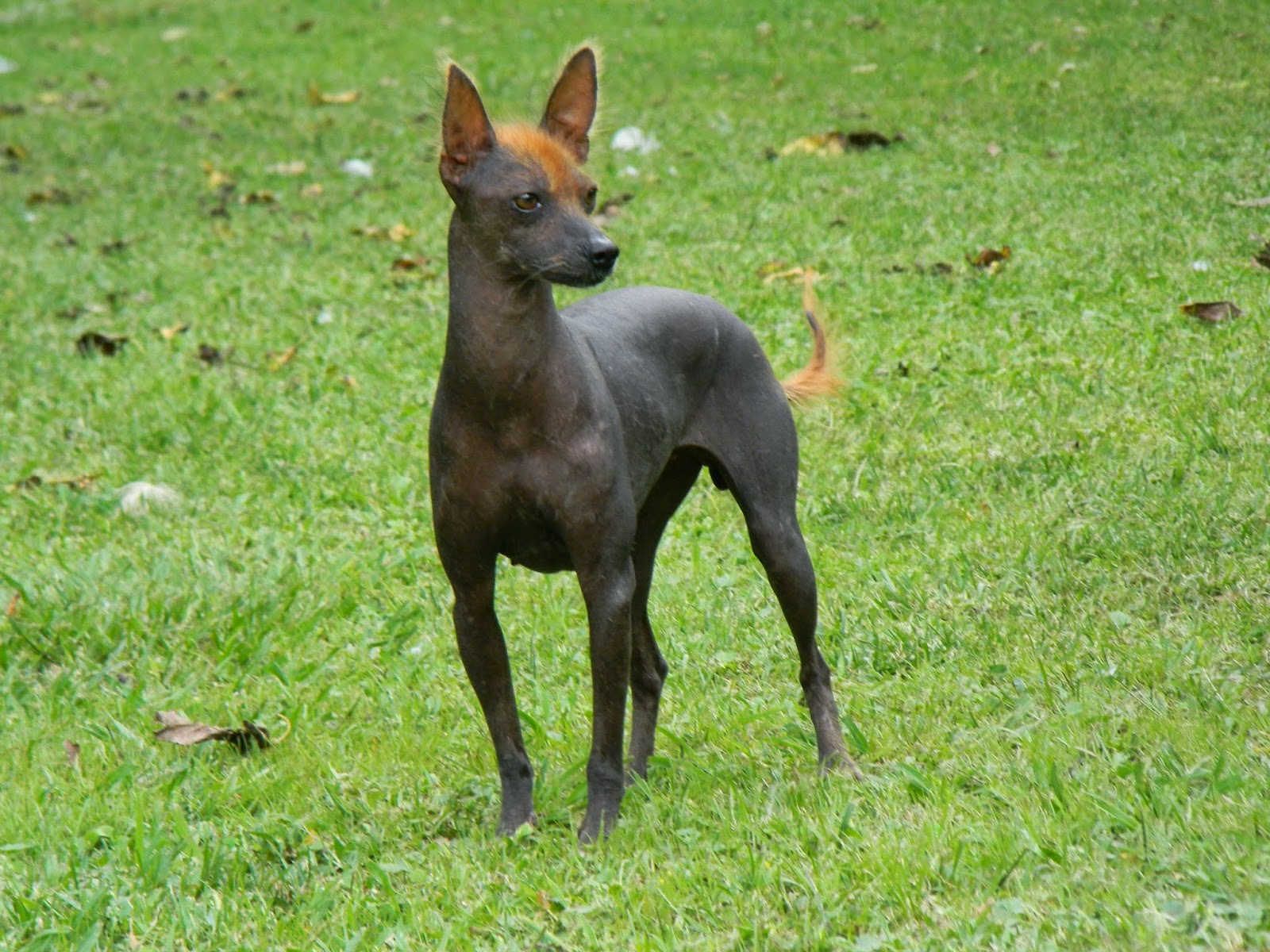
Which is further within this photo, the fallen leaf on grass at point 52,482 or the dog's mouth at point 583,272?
the fallen leaf on grass at point 52,482

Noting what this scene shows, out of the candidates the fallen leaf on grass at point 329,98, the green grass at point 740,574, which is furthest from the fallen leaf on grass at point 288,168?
the fallen leaf on grass at point 329,98

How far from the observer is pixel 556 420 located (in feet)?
11.5

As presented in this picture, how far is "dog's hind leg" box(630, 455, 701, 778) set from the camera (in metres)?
4.30

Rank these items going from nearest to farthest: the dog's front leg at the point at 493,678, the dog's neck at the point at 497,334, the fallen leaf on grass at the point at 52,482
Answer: the dog's neck at the point at 497,334, the dog's front leg at the point at 493,678, the fallen leaf on grass at the point at 52,482

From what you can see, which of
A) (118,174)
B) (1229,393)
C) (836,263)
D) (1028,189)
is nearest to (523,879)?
(1229,393)

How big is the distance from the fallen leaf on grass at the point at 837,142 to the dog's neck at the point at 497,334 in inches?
301

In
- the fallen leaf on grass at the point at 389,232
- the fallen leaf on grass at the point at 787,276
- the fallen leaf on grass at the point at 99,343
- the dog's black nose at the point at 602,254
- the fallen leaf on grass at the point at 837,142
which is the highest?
the dog's black nose at the point at 602,254

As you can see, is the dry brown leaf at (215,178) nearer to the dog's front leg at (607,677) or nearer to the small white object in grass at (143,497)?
the small white object in grass at (143,497)

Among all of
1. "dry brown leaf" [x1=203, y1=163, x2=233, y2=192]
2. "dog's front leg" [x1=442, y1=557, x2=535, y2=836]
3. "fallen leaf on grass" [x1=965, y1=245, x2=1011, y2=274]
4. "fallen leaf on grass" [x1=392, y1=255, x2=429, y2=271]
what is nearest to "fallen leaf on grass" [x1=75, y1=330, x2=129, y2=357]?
"fallen leaf on grass" [x1=392, y1=255, x2=429, y2=271]

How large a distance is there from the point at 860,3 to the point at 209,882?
1246 centimetres

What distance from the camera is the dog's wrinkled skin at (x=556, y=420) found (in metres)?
3.45

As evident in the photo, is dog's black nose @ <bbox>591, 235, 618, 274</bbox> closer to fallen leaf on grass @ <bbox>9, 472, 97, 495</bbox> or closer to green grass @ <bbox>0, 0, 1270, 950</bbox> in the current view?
green grass @ <bbox>0, 0, 1270, 950</bbox>

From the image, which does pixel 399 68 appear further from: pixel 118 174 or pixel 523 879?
pixel 523 879

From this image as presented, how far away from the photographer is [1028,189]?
9.16 m
